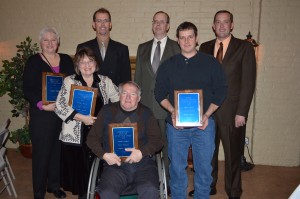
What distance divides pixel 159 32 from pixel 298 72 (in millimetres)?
2113

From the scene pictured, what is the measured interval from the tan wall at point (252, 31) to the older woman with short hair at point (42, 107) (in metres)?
1.55

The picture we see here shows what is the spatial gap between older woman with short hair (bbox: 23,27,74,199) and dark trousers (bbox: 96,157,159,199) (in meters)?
0.81

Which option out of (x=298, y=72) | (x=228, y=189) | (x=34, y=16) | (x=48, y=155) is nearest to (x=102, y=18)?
(x=48, y=155)

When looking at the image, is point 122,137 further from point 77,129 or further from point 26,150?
point 26,150

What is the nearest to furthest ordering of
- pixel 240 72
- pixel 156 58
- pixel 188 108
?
pixel 188 108 < pixel 240 72 < pixel 156 58

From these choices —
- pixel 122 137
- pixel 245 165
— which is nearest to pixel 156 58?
pixel 122 137

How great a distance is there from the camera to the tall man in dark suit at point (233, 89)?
288 centimetres

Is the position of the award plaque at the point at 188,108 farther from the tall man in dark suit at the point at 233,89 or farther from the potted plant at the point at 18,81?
the potted plant at the point at 18,81

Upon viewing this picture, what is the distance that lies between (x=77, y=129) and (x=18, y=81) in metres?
2.00

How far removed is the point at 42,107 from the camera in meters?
2.81

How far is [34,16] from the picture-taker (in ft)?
14.8

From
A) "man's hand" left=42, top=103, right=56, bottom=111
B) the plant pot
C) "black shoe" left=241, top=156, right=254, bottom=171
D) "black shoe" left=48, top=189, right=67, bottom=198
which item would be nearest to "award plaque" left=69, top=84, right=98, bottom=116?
"man's hand" left=42, top=103, right=56, bottom=111

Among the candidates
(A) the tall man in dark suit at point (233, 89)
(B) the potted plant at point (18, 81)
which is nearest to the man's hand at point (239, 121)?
(A) the tall man in dark suit at point (233, 89)

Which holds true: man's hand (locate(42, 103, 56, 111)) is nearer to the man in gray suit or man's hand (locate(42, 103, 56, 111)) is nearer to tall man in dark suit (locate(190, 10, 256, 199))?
the man in gray suit
